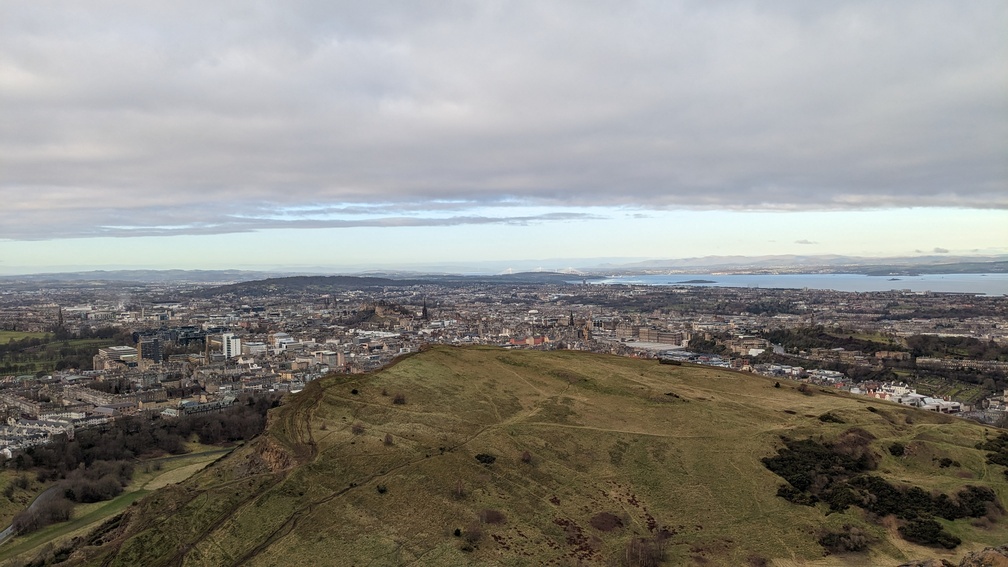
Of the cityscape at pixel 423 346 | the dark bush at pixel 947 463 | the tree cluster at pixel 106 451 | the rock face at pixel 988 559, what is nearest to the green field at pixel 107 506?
the tree cluster at pixel 106 451

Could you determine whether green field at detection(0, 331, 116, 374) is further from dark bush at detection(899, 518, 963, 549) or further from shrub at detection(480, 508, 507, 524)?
dark bush at detection(899, 518, 963, 549)

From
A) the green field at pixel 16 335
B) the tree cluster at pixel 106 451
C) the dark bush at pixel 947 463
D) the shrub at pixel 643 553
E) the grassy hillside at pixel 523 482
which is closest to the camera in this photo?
the shrub at pixel 643 553

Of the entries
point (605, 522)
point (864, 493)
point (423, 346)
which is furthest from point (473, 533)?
point (423, 346)

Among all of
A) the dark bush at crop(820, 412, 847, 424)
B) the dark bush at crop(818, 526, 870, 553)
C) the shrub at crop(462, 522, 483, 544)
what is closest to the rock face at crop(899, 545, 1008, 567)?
the dark bush at crop(818, 526, 870, 553)

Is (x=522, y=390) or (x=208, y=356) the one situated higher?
(x=522, y=390)

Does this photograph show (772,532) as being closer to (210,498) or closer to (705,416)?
(705,416)

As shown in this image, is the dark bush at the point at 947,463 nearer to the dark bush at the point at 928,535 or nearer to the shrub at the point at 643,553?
the dark bush at the point at 928,535

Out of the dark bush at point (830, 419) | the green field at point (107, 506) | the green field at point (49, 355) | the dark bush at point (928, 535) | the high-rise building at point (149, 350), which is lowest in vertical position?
the green field at point (107, 506)

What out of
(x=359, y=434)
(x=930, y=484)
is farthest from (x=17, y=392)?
(x=930, y=484)
